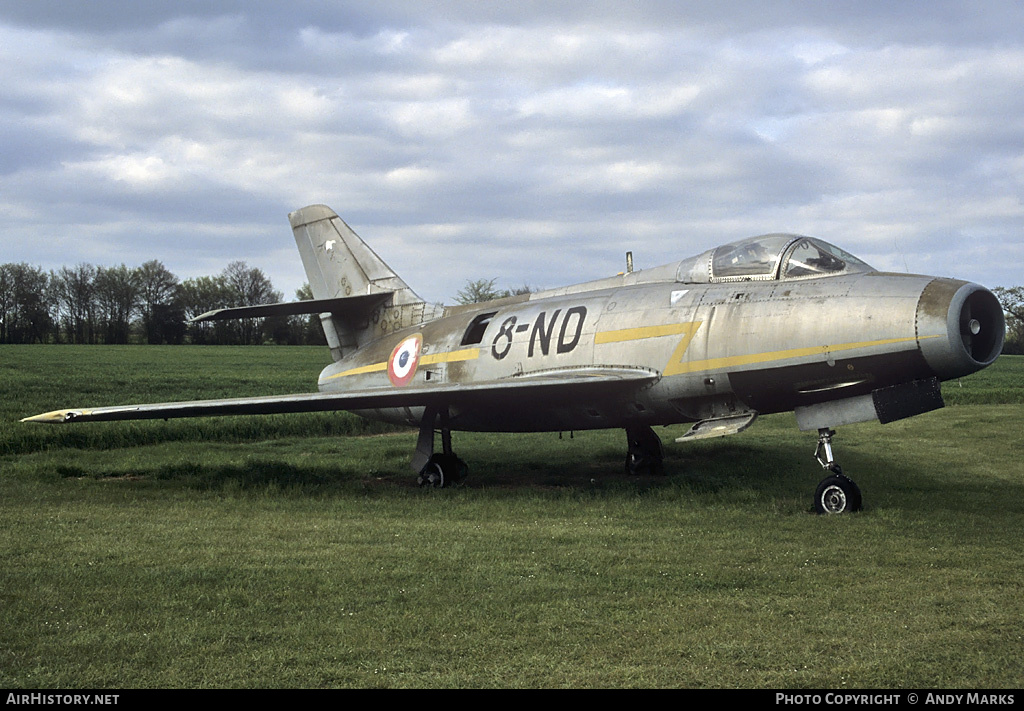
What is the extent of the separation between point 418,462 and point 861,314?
6.87 metres

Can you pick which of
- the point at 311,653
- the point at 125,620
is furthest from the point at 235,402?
the point at 311,653

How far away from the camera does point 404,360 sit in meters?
15.3

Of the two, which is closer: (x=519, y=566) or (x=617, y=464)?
(x=519, y=566)

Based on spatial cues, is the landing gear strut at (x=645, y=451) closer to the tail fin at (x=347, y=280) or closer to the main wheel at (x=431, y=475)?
the main wheel at (x=431, y=475)

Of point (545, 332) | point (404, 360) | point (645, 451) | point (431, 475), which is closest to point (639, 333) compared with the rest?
point (545, 332)

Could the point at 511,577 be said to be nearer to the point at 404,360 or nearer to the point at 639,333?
the point at 639,333

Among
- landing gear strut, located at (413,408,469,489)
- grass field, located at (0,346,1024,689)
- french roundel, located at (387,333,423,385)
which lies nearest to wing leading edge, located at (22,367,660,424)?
landing gear strut, located at (413,408,469,489)

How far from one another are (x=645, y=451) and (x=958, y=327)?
6118 mm

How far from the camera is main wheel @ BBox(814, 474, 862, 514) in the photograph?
33.2 ft

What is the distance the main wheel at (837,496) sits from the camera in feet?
33.2

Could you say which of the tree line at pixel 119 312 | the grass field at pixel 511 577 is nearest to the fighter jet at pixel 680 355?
the grass field at pixel 511 577

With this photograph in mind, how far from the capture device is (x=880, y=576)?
7242mm

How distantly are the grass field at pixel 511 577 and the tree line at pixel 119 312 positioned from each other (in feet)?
242

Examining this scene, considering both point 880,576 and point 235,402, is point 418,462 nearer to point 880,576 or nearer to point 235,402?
point 235,402
